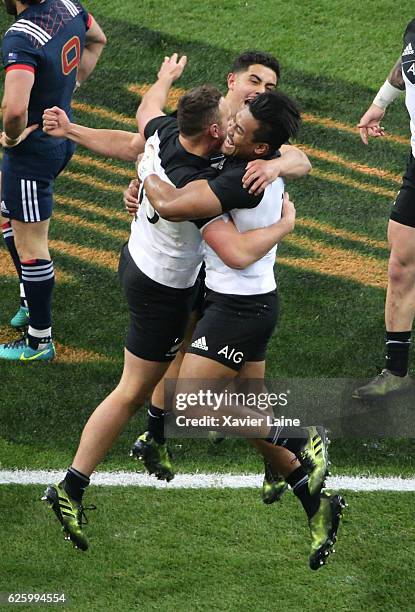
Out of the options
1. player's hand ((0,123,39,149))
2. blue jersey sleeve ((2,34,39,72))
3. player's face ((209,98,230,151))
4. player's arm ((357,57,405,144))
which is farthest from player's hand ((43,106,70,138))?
player's arm ((357,57,405,144))

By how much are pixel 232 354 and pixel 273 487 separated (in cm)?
90

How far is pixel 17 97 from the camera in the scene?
6.46m

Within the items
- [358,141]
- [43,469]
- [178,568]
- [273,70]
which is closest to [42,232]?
[43,469]

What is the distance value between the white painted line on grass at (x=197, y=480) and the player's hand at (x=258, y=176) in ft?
5.93

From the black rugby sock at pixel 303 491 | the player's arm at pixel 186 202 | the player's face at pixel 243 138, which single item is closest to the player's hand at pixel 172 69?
the player's face at pixel 243 138

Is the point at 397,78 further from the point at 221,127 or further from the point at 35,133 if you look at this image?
the point at 221,127

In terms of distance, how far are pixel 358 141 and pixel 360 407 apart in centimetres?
372

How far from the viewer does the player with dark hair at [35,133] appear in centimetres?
654

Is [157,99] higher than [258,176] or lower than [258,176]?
lower

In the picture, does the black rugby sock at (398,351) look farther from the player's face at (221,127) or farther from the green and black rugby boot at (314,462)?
the player's face at (221,127)

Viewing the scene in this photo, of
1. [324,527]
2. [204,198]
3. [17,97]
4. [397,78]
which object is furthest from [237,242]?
[397,78]

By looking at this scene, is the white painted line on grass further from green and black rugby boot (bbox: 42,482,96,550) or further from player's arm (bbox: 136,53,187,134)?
player's arm (bbox: 136,53,187,134)

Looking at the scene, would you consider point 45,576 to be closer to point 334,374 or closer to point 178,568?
point 178,568

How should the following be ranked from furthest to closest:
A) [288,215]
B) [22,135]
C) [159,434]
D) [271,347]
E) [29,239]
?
[271,347] < [29,239] < [22,135] < [159,434] < [288,215]
